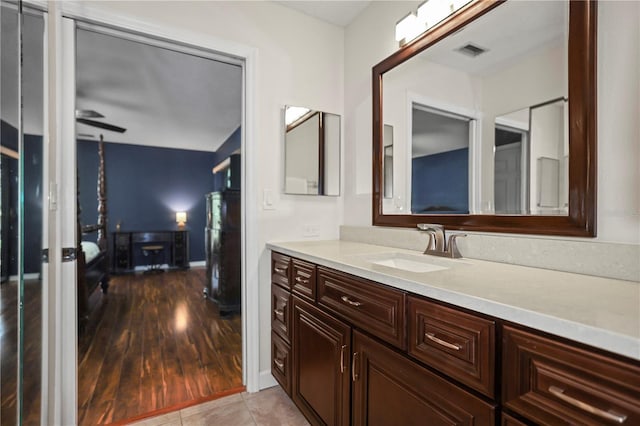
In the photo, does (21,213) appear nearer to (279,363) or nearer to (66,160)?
(66,160)

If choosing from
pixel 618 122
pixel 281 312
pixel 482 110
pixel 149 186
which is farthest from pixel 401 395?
pixel 149 186

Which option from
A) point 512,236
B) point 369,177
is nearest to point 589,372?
point 512,236

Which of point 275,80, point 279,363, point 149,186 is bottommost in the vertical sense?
point 279,363

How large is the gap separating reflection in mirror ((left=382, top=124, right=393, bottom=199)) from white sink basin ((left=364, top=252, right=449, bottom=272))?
1.49ft

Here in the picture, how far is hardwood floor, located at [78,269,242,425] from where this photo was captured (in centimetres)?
185

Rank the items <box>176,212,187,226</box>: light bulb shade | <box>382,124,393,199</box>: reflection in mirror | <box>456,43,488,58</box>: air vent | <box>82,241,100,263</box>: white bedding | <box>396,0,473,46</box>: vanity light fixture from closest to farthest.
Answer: <box>456,43,488,58</box>: air vent, <box>396,0,473,46</box>: vanity light fixture, <box>382,124,393,199</box>: reflection in mirror, <box>82,241,100,263</box>: white bedding, <box>176,212,187,226</box>: light bulb shade

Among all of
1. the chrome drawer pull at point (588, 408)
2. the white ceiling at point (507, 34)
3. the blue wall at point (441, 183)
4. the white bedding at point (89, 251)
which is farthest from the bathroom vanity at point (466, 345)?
the white bedding at point (89, 251)

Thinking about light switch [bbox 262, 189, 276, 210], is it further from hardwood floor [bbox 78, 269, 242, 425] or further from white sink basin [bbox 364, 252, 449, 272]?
hardwood floor [bbox 78, 269, 242, 425]

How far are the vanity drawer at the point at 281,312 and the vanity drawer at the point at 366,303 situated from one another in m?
0.39

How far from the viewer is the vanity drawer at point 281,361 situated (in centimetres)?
172

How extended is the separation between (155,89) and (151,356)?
9.62 feet

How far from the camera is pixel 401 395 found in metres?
0.98

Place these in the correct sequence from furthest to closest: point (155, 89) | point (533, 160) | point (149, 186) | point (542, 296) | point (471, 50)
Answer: point (149, 186), point (155, 89), point (471, 50), point (533, 160), point (542, 296)


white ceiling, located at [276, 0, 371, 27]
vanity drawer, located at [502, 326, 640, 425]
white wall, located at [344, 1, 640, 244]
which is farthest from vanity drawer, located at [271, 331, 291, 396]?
white ceiling, located at [276, 0, 371, 27]
